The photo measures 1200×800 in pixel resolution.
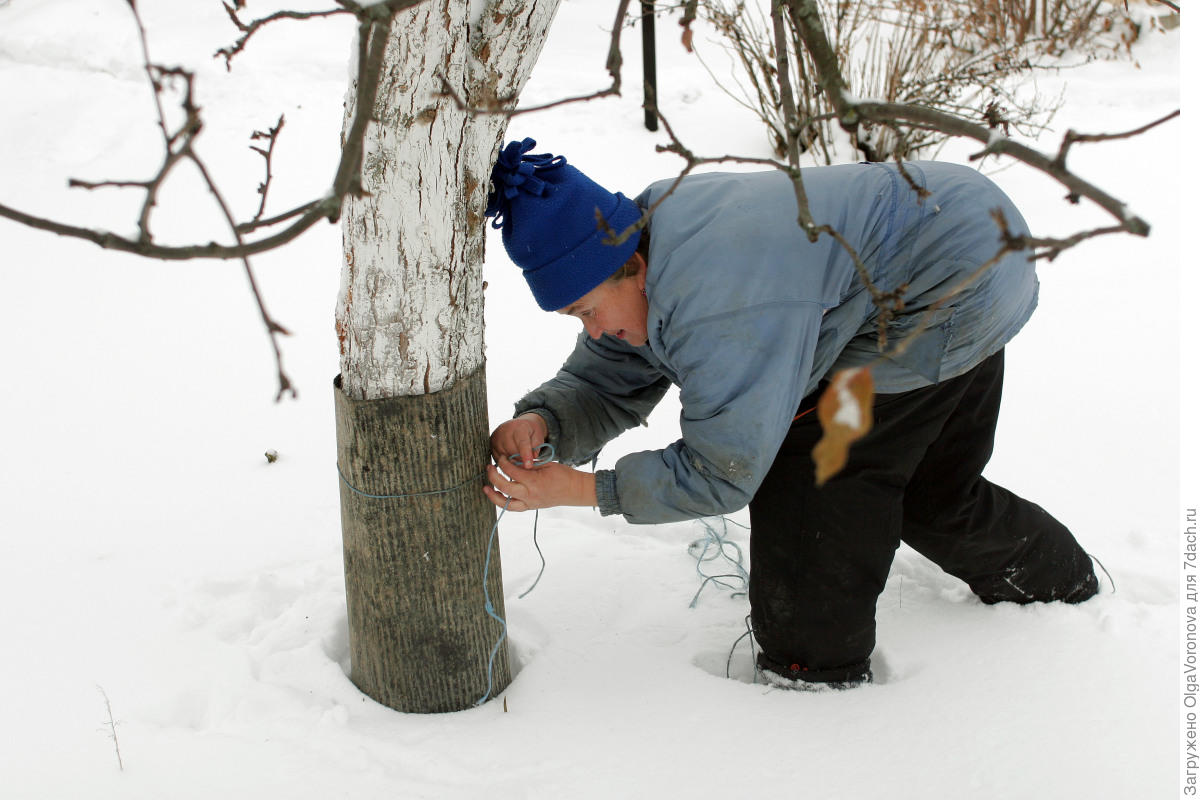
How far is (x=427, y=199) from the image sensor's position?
1597mm

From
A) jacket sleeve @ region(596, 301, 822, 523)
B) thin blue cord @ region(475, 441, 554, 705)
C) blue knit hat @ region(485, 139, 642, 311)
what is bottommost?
thin blue cord @ region(475, 441, 554, 705)

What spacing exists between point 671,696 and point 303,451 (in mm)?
1603

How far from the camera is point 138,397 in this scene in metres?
3.40

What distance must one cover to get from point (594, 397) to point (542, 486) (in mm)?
435

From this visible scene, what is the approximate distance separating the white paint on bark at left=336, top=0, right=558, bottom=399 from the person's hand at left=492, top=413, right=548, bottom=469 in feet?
0.75

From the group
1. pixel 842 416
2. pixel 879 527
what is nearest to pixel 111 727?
pixel 879 527

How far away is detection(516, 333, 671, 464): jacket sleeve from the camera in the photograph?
2.20 metres

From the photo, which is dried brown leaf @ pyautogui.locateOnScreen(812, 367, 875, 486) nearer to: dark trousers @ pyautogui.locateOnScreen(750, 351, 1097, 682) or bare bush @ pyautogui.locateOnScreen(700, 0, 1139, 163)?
dark trousers @ pyautogui.locateOnScreen(750, 351, 1097, 682)

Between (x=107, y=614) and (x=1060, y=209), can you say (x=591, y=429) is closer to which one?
(x=107, y=614)

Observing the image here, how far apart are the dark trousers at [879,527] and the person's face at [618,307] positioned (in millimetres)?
439

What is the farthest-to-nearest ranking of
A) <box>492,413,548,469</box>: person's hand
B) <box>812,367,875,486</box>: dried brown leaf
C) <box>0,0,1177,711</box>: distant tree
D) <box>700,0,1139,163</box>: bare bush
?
<box>700,0,1139,163</box>: bare bush
<box>492,413,548,469</box>: person's hand
<box>0,0,1177,711</box>: distant tree
<box>812,367,875,486</box>: dried brown leaf

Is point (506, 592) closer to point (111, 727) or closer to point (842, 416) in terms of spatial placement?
point (111, 727)

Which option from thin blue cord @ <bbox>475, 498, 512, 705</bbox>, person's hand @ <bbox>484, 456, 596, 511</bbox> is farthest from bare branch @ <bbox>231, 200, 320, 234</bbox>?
thin blue cord @ <bbox>475, 498, 512, 705</bbox>

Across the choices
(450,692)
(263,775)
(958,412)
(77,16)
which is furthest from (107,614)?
(77,16)
